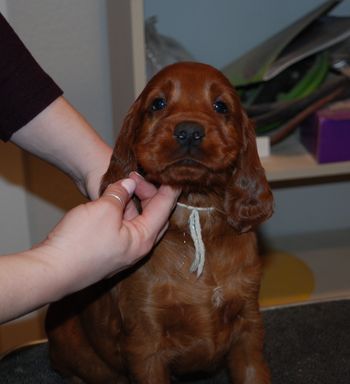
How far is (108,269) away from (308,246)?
4.35 ft

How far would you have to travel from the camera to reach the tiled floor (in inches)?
77.8

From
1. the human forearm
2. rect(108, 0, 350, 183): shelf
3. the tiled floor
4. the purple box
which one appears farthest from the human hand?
the tiled floor

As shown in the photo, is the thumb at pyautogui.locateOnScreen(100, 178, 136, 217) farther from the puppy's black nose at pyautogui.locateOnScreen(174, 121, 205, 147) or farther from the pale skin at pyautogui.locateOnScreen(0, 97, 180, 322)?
the puppy's black nose at pyautogui.locateOnScreen(174, 121, 205, 147)

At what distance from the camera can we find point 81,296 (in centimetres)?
133

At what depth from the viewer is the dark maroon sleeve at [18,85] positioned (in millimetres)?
1213

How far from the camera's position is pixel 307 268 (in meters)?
2.10

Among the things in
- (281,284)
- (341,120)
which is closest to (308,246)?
(281,284)

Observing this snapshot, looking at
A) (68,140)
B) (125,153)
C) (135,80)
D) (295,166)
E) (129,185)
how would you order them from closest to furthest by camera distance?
(129,185), (125,153), (68,140), (135,80), (295,166)

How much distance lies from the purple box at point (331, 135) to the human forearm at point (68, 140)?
62 cm

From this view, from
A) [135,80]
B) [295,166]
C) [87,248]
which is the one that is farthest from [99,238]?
[295,166]

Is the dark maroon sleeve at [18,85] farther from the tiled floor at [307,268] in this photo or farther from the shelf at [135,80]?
the tiled floor at [307,268]

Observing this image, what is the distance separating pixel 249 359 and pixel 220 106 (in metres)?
0.46

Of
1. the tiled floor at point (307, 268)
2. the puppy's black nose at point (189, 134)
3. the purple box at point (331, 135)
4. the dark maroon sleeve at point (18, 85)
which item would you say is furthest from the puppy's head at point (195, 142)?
the tiled floor at point (307, 268)

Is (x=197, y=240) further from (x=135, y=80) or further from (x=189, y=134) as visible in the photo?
(x=135, y=80)
